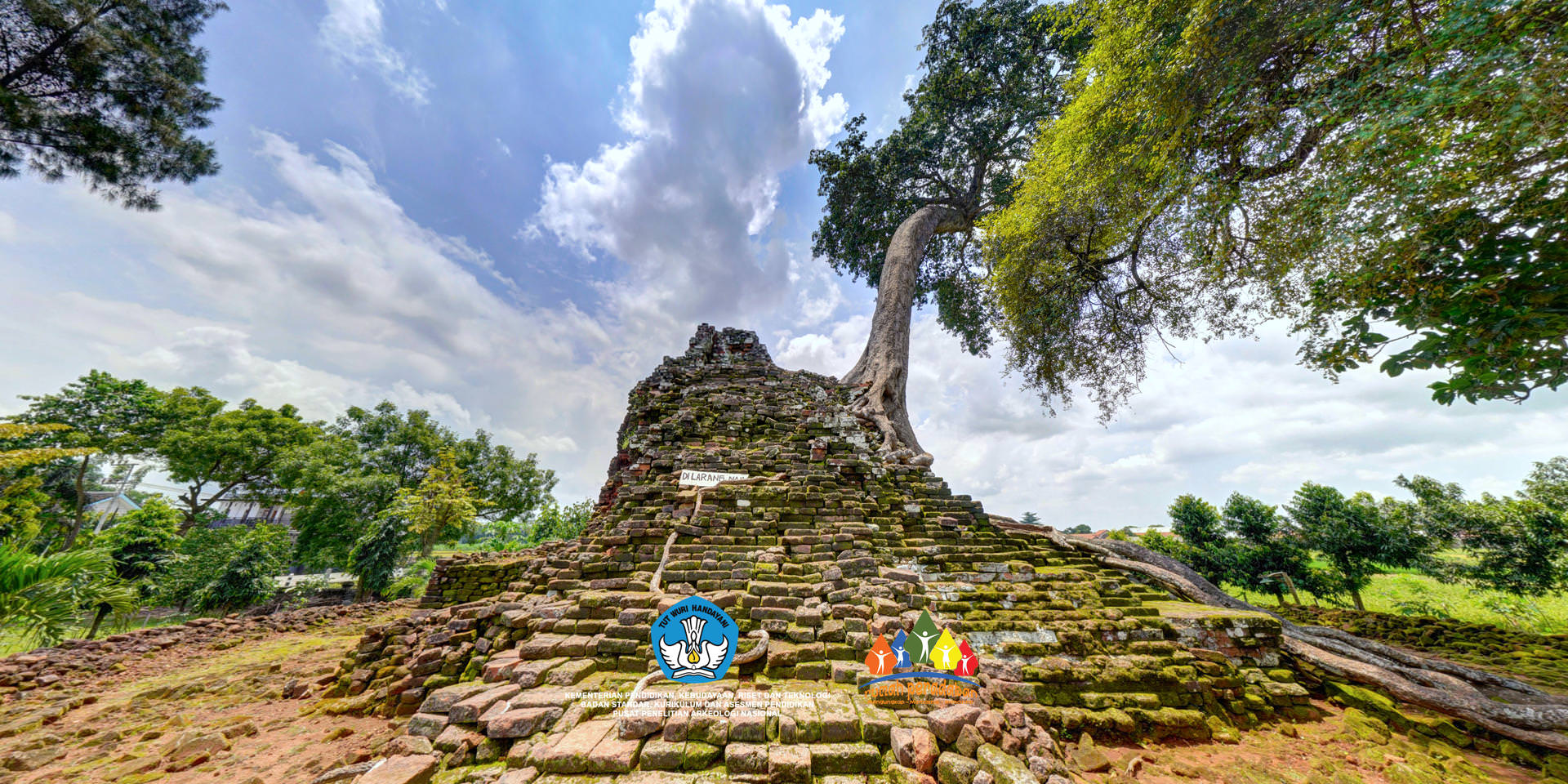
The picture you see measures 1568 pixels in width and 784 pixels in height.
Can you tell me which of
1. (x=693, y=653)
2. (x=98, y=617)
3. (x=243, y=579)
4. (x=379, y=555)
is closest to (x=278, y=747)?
(x=693, y=653)

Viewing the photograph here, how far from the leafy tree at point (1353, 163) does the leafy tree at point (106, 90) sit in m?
14.9

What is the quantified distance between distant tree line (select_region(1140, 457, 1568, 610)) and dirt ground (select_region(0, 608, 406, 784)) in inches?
451

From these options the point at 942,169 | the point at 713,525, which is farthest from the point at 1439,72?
the point at 942,169

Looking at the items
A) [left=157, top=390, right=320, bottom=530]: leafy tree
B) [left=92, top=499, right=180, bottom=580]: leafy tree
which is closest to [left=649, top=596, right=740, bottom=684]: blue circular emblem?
[left=92, top=499, right=180, bottom=580]: leafy tree

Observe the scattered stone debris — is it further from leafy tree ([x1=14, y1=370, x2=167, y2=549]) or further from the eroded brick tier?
leafy tree ([x1=14, y1=370, x2=167, y2=549])

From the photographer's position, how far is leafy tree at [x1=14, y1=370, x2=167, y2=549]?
16656mm

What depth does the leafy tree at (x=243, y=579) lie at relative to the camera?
1118cm

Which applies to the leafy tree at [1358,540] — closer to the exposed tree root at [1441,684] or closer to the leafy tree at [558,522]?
the exposed tree root at [1441,684]

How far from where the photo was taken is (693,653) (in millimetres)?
3094

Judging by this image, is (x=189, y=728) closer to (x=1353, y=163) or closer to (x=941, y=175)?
(x=1353, y=163)

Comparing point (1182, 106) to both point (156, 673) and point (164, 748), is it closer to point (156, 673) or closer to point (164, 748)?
point (164, 748)

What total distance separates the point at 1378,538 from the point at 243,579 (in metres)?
26.4

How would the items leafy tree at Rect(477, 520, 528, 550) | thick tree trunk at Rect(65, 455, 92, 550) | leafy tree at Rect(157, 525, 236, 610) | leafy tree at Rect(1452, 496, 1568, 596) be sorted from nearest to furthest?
leafy tree at Rect(1452, 496, 1568, 596) < leafy tree at Rect(157, 525, 236, 610) < thick tree trunk at Rect(65, 455, 92, 550) < leafy tree at Rect(477, 520, 528, 550)

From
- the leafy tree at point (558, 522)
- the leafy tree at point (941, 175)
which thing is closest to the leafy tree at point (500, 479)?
the leafy tree at point (558, 522)
